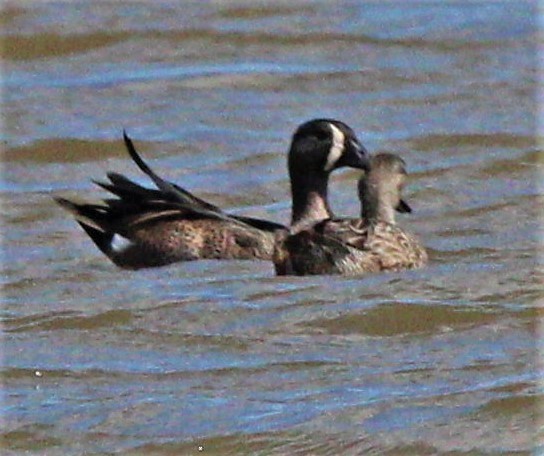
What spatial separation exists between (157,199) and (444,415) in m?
3.22

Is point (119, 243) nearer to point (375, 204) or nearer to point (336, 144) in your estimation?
point (336, 144)

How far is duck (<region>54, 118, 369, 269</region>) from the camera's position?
10609 millimetres

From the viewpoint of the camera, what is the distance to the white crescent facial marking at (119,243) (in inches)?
427

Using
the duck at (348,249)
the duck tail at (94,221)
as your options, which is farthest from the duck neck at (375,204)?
the duck tail at (94,221)

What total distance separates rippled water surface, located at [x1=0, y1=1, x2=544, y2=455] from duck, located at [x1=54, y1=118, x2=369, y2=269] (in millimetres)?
131

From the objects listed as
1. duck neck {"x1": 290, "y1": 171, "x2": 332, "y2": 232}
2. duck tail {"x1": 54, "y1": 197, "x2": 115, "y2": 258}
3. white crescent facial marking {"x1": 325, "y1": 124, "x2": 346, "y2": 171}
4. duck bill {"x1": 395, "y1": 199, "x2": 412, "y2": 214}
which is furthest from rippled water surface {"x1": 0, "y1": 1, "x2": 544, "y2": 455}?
white crescent facial marking {"x1": 325, "y1": 124, "x2": 346, "y2": 171}

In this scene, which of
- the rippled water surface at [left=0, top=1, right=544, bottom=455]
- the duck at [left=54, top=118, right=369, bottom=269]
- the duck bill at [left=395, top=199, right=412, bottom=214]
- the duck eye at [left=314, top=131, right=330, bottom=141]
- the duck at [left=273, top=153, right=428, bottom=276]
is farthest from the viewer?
the duck eye at [left=314, top=131, right=330, bottom=141]

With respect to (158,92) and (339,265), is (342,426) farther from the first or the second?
(158,92)

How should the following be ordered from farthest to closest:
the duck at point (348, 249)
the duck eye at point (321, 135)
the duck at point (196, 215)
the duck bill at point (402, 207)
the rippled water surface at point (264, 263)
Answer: the duck eye at point (321, 135)
the duck bill at point (402, 207)
the duck at point (196, 215)
the duck at point (348, 249)
the rippled water surface at point (264, 263)

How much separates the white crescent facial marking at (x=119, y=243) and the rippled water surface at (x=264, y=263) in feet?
0.38

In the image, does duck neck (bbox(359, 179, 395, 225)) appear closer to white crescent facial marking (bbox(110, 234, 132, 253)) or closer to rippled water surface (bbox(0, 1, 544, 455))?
rippled water surface (bbox(0, 1, 544, 455))

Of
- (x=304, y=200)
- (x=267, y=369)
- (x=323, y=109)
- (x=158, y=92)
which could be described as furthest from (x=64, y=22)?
(x=267, y=369)

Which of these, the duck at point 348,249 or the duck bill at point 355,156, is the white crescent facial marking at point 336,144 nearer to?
the duck bill at point 355,156

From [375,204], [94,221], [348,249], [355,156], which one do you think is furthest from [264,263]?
[94,221]
